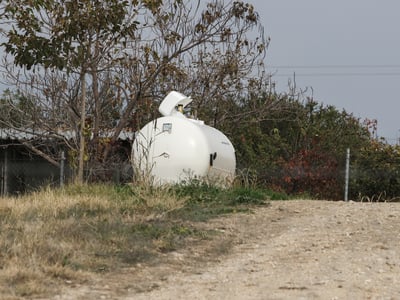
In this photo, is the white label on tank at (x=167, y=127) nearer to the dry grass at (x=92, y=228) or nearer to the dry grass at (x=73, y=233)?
the dry grass at (x=92, y=228)

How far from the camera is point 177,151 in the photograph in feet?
38.1

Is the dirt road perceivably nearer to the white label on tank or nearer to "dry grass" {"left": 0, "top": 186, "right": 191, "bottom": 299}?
"dry grass" {"left": 0, "top": 186, "right": 191, "bottom": 299}

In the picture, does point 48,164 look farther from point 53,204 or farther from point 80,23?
point 53,204

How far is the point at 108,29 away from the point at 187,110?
4626mm

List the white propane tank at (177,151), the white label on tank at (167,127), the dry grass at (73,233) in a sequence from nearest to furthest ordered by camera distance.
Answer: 1. the dry grass at (73,233)
2. the white propane tank at (177,151)
3. the white label on tank at (167,127)

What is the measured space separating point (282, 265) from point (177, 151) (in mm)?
5366

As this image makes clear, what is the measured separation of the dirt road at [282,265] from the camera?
17.9 feet

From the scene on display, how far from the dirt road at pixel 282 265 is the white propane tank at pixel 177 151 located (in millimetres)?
2532

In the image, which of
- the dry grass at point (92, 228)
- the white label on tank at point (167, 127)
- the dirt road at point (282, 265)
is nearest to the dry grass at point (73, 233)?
the dry grass at point (92, 228)

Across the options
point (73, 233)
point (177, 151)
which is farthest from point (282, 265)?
point (177, 151)

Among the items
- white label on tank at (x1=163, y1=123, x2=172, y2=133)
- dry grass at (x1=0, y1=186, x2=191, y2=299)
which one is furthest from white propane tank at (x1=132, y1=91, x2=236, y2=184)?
dry grass at (x1=0, y1=186, x2=191, y2=299)

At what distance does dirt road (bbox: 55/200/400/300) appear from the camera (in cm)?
547

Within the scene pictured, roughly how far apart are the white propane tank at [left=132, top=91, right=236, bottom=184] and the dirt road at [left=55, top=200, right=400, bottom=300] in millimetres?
2532

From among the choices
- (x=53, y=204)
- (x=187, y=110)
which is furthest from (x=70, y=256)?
(x=187, y=110)
